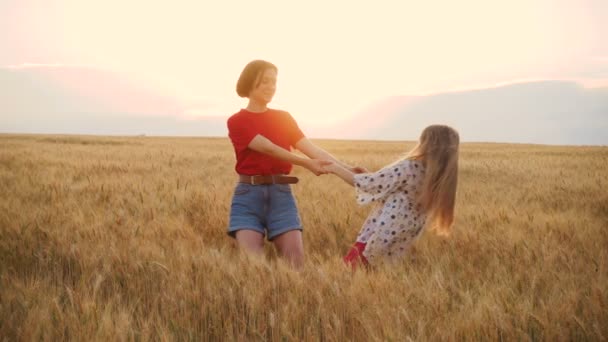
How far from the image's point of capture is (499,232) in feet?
14.1

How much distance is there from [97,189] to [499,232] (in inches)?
185

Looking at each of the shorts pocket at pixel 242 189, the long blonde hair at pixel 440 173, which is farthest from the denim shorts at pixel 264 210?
the long blonde hair at pixel 440 173

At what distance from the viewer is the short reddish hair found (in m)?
3.81

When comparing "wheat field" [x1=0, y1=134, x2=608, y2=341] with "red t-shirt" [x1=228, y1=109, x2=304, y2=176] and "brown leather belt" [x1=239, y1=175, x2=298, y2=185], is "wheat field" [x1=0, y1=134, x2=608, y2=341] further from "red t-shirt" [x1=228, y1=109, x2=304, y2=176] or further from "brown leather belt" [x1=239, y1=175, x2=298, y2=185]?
"red t-shirt" [x1=228, y1=109, x2=304, y2=176]

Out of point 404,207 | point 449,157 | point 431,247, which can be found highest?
point 449,157

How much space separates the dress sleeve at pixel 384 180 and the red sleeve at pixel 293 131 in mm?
723

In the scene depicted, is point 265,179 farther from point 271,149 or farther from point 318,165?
point 318,165

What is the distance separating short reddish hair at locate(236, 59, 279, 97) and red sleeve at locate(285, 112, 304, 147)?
432 millimetres

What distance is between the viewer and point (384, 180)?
11.7 feet

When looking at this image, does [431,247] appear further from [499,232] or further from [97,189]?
[97,189]

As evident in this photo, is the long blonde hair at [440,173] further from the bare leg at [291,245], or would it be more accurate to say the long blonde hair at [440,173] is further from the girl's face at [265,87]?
the girl's face at [265,87]

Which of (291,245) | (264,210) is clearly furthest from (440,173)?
(264,210)

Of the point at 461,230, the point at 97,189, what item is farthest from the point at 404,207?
the point at 97,189

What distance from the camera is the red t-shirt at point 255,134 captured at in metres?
3.84
